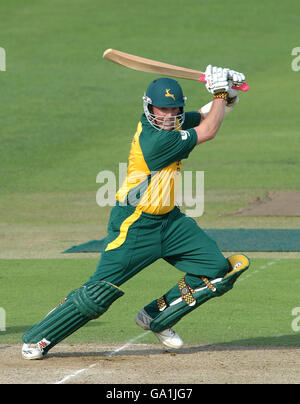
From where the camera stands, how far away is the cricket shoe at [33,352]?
7047 millimetres

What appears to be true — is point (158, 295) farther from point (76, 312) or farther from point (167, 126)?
point (167, 126)

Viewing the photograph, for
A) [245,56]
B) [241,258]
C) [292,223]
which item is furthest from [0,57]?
[241,258]

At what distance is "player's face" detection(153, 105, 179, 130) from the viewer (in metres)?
7.04

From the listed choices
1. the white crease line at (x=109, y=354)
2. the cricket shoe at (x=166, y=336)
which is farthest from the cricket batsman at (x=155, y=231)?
the white crease line at (x=109, y=354)

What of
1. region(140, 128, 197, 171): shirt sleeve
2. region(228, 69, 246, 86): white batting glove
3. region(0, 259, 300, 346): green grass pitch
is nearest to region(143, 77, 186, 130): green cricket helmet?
region(140, 128, 197, 171): shirt sleeve

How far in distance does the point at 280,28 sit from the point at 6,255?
69.7ft

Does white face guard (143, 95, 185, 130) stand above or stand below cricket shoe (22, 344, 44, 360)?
above

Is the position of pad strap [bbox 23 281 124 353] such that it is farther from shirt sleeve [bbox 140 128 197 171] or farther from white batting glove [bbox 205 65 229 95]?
white batting glove [bbox 205 65 229 95]

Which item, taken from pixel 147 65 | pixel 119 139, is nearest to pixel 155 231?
pixel 147 65

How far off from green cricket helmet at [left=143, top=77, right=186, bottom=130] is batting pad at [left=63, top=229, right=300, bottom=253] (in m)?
5.23

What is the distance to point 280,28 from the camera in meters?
31.7

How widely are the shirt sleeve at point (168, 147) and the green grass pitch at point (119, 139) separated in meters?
1.67

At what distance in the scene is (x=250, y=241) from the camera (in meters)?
12.7
